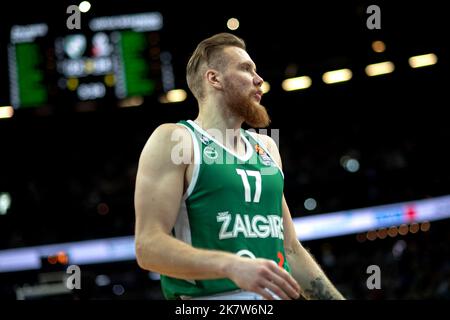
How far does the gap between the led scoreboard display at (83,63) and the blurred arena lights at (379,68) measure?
6.29 metres

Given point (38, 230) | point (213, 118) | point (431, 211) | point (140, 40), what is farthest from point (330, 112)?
point (213, 118)

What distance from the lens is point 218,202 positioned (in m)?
3.21

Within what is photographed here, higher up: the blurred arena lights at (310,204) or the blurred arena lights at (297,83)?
the blurred arena lights at (297,83)

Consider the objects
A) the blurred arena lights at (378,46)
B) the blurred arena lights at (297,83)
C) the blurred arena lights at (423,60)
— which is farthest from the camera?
the blurred arena lights at (423,60)

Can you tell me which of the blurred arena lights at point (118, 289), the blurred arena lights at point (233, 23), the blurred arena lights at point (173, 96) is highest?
the blurred arena lights at point (233, 23)

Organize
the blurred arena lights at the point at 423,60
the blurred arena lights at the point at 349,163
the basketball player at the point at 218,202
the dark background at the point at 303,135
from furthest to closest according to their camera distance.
→ the blurred arena lights at the point at 349,163 < the blurred arena lights at the point at 423,60 < the dark background at the point at 303,135 < the basketball player at the point at 218,202

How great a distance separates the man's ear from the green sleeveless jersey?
38 centimetres

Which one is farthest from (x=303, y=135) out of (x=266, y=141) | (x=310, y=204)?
(x=266, y=141)

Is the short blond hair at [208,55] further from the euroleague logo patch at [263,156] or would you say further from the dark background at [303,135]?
the dark background at [303,135]

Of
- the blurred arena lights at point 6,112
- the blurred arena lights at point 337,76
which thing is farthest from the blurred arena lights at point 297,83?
the blurred arena lights at point 6,112

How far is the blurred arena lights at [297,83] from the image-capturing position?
46.9 feet

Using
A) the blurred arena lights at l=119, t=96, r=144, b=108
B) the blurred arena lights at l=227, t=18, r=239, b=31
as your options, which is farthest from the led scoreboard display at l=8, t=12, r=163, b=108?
the blurred arena lights at l=227, t=18, r=239, b=31

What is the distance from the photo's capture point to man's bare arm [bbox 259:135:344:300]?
3.40m
